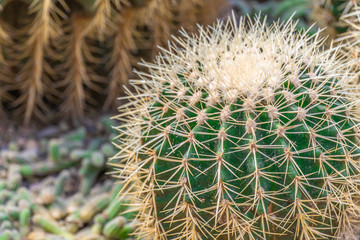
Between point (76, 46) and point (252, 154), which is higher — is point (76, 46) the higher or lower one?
the higher one

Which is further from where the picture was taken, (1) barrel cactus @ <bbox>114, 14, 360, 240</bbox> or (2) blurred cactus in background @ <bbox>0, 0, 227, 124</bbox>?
(2) blurred cactus in background @ <bbox>0, 0, 227, 124</bbox>

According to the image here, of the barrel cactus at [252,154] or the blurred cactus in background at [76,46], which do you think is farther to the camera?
the blurred cactus in background at [76,46]

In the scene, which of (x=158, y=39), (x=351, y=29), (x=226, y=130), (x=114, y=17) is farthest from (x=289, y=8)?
(x=226, y=130)

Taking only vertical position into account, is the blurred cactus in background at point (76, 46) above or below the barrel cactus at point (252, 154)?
above

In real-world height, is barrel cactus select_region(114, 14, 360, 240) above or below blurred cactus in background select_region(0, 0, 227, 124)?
below
